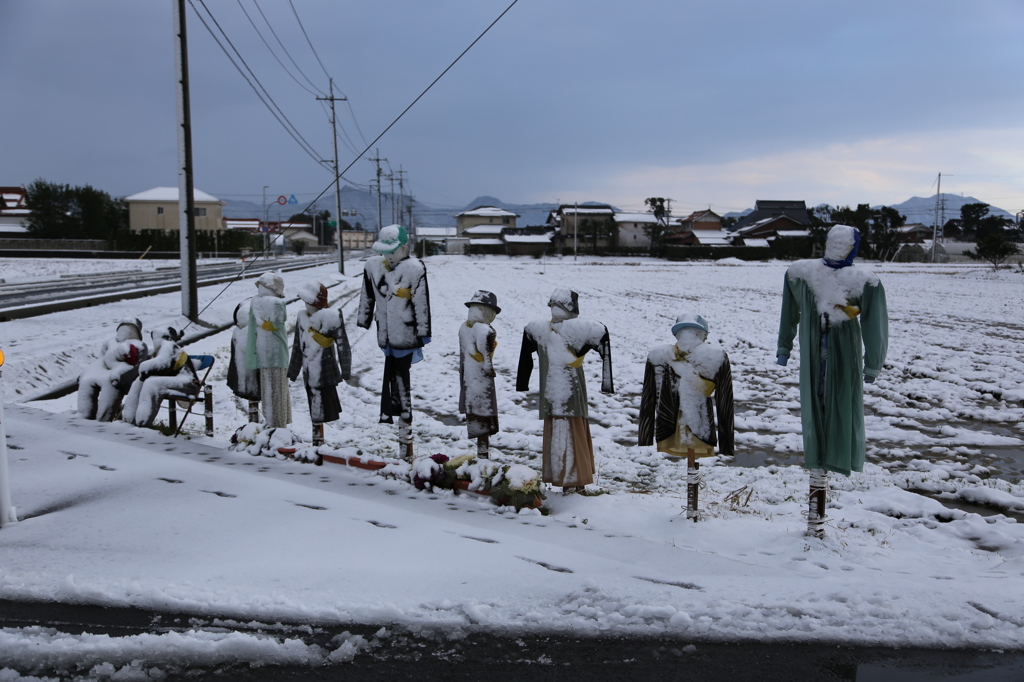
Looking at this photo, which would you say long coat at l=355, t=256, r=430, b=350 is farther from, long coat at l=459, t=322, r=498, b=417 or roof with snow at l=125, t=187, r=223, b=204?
roof with snow at l=125, t=187, r=223, b=204

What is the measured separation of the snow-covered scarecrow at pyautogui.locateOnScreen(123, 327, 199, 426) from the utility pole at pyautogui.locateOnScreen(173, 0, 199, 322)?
6909mm

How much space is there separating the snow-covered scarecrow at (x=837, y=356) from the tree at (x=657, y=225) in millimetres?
64580

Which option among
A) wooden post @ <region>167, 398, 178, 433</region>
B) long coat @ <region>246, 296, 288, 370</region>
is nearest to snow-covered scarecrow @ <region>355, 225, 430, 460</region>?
long coat @ <region>246, 296, 288, 370</region>

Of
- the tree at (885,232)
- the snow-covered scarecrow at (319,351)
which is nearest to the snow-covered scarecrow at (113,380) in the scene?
the snow-covered scarecrow at (319,351)

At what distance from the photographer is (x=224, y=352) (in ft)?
33.0

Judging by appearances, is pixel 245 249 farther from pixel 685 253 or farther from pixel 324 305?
pixel 324 305

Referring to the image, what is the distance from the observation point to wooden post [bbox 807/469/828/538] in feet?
12.6

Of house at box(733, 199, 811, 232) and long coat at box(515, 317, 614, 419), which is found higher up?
house at box(733, 199, 811, 232)

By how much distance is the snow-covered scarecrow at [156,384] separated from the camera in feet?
18.9

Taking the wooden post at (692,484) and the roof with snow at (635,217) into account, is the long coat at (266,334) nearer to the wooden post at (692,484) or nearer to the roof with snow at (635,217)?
the wooden post at (692,484)

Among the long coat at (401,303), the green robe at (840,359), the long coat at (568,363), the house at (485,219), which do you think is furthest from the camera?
the house at (485,219)

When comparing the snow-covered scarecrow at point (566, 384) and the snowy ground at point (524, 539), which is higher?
the snow-covered scarecrow at point (566, 384)

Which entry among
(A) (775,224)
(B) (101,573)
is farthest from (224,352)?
(A) (775,224)

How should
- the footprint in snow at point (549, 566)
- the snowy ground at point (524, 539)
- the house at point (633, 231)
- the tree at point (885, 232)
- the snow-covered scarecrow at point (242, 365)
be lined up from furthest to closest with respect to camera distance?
1. the house at point (633, 231)
2. the tree at point (885, 232)
3. the snow-covered scarecrow at point (242, 365)
4. the footprint in snow at point (549, 566)
5. the snowy ground at point (524, 539)
